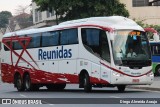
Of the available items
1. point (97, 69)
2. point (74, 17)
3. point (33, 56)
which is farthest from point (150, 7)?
point (97, 69)

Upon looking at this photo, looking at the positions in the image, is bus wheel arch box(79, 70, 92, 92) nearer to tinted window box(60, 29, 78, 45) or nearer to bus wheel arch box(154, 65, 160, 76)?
tinted window box(60, 29, 78, 45)

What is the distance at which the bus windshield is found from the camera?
25.6m

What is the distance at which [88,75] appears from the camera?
2686 cm

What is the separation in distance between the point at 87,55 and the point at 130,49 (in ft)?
7.44

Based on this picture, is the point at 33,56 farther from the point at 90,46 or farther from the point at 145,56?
the point at 145,56

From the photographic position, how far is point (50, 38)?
30422mm

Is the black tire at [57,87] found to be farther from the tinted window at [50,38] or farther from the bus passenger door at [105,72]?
the bus passenger door at [105,72]

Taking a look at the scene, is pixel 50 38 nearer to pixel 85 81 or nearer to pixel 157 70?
pixel 85 81

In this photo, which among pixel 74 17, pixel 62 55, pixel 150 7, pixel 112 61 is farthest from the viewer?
pixel 150 7

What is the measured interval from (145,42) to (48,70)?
20.9ft

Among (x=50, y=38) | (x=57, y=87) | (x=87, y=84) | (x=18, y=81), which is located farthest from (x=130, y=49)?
(x=18, y=81)

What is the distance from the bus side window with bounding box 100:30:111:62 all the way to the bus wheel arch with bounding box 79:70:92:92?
1.52 meters

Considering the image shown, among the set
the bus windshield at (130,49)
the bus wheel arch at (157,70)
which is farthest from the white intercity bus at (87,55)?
the bus wheel arch at (157,70)

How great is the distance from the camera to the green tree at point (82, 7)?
5106 cm
